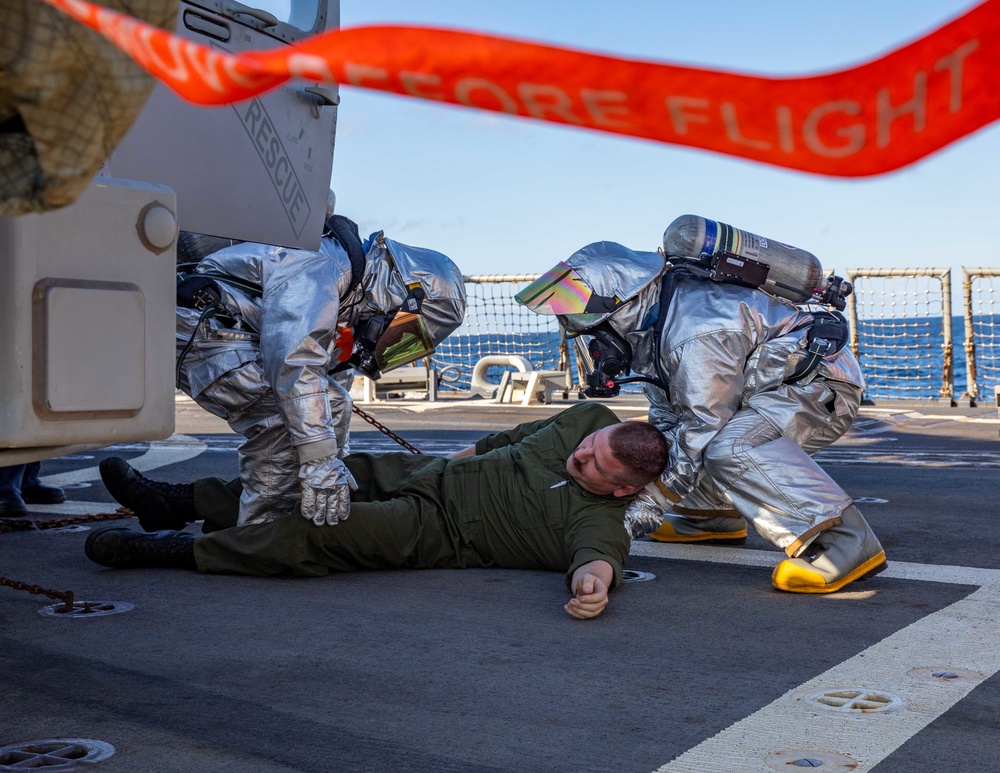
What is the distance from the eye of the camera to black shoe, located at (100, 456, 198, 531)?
175 inches

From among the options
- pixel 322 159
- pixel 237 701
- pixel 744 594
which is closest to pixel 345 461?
pixel 322 159

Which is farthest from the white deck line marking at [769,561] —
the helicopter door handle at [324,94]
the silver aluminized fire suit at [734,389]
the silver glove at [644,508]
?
the helicopter door handle at [324,94]

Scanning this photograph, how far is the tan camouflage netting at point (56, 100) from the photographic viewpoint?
1503 millimetres

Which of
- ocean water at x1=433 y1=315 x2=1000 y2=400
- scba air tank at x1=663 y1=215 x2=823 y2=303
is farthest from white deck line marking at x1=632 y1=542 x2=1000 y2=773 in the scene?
ocean water at x1=433 y1=315 x2=1000 y2=400

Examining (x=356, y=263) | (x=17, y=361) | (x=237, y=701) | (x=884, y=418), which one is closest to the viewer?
(x=17, y=361)

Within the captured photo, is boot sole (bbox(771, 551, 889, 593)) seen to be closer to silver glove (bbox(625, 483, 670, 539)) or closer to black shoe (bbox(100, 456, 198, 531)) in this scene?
silver glove (bbox(625, 483, 670, 539))

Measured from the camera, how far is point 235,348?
4340mm

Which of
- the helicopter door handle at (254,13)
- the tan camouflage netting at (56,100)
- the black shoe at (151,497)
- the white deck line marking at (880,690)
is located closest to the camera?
the tan camouflage netting at (56,100)

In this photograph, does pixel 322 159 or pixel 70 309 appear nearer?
pixel 70 309

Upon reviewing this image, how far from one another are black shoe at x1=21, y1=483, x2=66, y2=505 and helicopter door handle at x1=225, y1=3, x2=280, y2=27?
3167 mm

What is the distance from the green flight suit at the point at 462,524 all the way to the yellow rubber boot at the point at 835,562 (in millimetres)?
555

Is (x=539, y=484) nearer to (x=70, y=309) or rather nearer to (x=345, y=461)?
(x=345, y=461)

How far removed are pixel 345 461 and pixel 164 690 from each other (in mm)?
1822

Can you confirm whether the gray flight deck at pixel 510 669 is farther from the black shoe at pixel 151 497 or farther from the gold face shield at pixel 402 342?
the gold face shield at pixel 402 342
